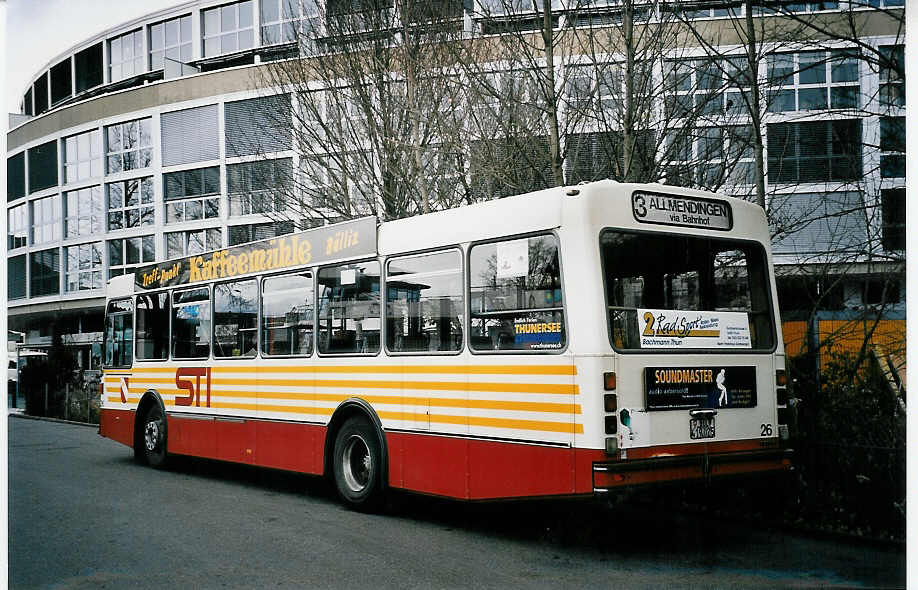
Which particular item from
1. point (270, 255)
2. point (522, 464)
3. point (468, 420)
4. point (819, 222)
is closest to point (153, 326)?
point (270, 255)

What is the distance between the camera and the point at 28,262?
36.7 ft

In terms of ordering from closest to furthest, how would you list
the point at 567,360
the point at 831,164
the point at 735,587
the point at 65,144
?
1. the point at 735,587
2. the point at 567,360
3. the point at 831,164
4. the point at 65,144

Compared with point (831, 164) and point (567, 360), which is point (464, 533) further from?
point (831, 164)

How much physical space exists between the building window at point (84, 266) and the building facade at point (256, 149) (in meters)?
0.03

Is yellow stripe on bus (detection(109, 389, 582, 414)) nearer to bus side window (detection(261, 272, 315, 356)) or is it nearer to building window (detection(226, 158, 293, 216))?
bus side window (detection(261, 272, 315, 356))

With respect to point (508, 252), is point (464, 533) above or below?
below

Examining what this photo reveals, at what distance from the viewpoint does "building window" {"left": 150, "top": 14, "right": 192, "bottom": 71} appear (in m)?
13.0

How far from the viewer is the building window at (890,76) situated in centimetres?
873

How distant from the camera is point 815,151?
10.4 m

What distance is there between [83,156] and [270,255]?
6.35 meters

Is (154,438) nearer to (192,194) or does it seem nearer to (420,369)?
(420,369)

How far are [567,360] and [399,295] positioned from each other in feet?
7.43

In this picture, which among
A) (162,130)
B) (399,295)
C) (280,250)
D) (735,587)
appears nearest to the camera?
(735,587)

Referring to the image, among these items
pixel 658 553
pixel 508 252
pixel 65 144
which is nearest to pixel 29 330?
pixel 65 144
